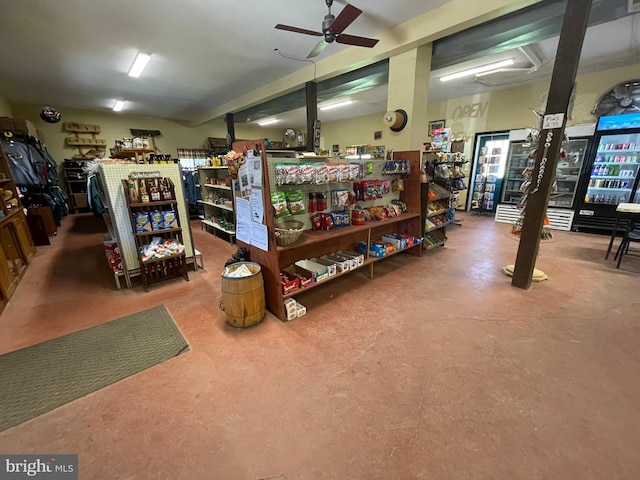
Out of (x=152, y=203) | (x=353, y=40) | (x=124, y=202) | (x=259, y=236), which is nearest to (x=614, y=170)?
(x=353, y=40)

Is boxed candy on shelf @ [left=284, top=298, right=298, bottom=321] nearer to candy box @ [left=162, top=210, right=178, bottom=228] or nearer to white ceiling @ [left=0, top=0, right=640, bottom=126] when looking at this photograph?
candy box @ [left=162, top=210, right=178, bottom=228]

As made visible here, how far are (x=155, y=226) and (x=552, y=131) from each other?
4.61 meters

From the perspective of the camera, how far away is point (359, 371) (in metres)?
1.96

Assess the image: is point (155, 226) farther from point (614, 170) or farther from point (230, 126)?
point (614, 170)

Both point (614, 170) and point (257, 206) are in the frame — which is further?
point (614, 170)

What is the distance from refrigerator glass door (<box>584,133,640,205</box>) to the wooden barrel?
7.04 meters

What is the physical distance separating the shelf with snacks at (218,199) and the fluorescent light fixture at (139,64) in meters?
2.00

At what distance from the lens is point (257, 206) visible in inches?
94.1

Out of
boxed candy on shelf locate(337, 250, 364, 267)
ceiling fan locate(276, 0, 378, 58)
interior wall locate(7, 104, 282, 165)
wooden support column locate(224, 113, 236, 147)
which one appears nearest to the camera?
ceiling fan locate(276, 0, 378, 58)

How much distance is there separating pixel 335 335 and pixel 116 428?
5.27ft

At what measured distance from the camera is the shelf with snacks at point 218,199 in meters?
5.11

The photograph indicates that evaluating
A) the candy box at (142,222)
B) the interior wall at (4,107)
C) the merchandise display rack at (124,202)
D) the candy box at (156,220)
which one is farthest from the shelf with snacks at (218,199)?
the interior wall at (4,107)

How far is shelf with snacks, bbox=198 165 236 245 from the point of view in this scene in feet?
16.8

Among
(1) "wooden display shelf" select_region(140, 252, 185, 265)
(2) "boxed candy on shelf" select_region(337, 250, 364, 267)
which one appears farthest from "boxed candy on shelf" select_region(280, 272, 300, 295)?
(1) "wooden display shelf" select_region(140, 252, 185, 265)
